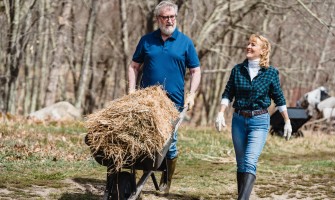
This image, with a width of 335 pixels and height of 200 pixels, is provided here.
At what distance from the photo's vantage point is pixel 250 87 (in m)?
6.26

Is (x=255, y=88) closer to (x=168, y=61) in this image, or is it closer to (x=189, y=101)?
(x=189, y=101)

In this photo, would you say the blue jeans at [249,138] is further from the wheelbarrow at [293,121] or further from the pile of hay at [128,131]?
the wheelbarrow at [293,121]

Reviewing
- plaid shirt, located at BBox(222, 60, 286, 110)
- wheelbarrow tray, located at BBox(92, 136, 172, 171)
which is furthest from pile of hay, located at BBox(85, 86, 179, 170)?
plaid shirt, located at BBox(222, 60, 286, 110)

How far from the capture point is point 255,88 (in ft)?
20.5

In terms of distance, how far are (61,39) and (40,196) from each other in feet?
47.2

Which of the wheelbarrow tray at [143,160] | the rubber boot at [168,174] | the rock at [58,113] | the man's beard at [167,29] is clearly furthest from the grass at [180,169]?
the rock at [58,113]

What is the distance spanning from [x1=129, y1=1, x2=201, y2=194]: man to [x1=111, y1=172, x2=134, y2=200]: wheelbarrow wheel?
910mm

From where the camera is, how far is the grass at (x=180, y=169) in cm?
748

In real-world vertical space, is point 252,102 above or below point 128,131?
above

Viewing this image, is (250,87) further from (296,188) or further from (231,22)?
(231,22)

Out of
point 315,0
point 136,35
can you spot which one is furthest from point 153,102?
point 136,35

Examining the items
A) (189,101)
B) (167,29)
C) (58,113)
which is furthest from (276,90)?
(58,113)

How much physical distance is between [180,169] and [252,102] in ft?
12.0

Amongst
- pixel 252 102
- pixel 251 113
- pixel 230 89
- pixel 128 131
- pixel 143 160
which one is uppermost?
pixel 230 89
